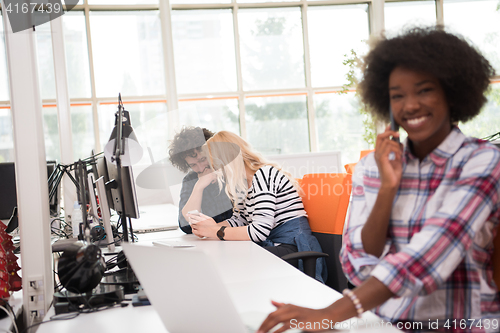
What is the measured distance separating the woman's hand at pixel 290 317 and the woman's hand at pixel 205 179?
166 cm

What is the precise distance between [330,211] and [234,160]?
0.59m

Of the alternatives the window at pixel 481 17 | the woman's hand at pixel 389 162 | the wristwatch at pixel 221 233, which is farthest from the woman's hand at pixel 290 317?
the window at pixel 481 17

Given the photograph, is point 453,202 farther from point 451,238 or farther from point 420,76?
point 420,76

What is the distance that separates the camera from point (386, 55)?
1.02 m

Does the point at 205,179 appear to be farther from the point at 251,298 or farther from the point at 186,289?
the point at 186,289

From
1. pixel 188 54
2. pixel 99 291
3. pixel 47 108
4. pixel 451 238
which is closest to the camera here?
pixel 451 238

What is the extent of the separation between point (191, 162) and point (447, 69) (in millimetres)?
1627

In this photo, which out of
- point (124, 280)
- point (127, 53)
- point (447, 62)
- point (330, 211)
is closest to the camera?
point (447, 62)

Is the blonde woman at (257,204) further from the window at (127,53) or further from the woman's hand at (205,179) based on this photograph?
the window at (127,53)

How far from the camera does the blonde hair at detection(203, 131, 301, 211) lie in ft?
7.30

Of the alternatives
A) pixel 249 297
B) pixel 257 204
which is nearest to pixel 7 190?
pixel 257 204

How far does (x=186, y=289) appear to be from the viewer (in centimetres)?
75

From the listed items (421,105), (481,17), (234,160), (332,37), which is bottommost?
(234,160)

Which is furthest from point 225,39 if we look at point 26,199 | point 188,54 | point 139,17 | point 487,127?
point 26,199
